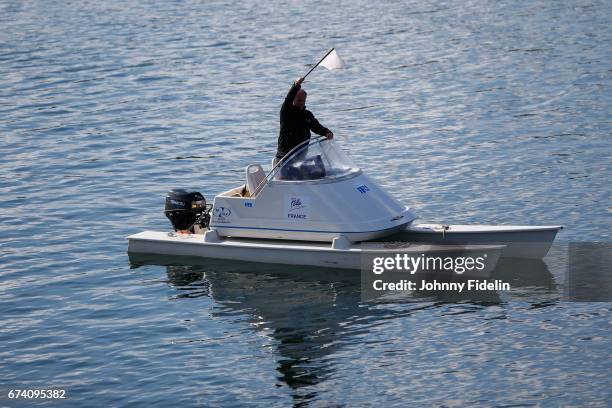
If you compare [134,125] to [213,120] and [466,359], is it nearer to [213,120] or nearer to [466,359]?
[213,120]

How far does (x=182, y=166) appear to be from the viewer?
30297mm

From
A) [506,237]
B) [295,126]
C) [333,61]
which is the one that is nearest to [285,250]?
[295,126]

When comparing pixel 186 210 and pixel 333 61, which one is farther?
pixel 186 210

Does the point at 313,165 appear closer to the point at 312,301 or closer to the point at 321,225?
the point at 321,225

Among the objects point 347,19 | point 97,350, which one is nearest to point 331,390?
point 97,350

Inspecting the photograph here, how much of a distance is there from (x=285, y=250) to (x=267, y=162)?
8914 millimetres

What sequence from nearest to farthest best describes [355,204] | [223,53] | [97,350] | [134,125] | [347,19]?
[97,350] → [355,204] → [134,125] → [223,53] → [347,19]

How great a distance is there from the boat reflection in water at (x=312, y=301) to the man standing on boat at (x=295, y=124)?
7.78 ft

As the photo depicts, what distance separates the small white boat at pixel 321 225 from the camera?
68.2 feet

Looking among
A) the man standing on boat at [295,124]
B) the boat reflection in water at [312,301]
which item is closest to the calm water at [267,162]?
the boat reflection in water at [312,301]

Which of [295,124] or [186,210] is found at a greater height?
[295,124]

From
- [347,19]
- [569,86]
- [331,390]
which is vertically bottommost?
[331,390]

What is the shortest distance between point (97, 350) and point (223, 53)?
2848cm

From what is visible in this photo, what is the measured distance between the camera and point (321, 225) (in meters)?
21.1
